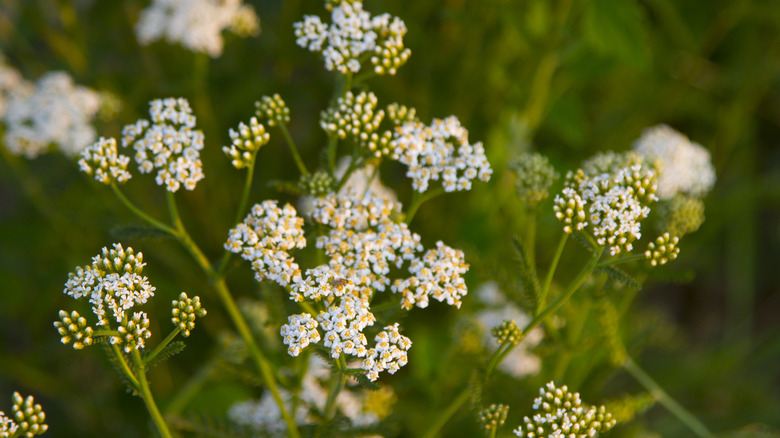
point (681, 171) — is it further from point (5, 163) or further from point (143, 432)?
point (5, 163)

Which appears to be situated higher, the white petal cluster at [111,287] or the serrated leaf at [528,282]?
the serrated leaf at [528,282]

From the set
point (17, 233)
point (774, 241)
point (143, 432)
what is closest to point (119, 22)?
point (17, 233)

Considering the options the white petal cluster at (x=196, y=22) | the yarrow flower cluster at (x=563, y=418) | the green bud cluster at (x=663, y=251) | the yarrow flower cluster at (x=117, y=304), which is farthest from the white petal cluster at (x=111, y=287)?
the white petal cluster at (x=196, y=22)

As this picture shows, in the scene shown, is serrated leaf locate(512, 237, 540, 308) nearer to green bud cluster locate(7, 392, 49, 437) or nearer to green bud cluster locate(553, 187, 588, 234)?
green bud cluster locate(553, 187, 588, 234)

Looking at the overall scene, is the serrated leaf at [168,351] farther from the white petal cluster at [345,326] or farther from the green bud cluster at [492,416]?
the green bud cluster at [492,416]

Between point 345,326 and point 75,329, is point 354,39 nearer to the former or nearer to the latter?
point 345,326
